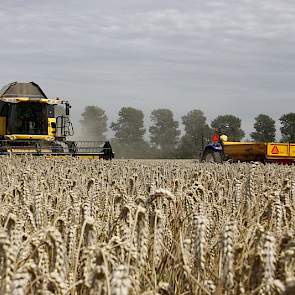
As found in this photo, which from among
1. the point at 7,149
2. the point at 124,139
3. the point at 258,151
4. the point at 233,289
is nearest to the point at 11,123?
the point at 7,149

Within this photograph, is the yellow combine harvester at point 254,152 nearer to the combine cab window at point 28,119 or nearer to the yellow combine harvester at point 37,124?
the yellow combine harvester at point 37,124

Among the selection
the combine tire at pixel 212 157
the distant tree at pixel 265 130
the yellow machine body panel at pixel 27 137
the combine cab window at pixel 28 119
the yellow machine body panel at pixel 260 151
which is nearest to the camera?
the yellow machine body panel at pixel 260 151

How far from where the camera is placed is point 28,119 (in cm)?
1994

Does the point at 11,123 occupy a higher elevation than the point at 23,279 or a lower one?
higher

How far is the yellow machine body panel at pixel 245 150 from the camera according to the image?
18.4 m

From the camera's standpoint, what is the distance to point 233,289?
210 centimetres

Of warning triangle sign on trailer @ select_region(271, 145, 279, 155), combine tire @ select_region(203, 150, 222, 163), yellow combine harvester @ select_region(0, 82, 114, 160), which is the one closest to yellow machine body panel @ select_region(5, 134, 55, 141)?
yellow combine harvester @ select_region(0, 82, 114, 160)

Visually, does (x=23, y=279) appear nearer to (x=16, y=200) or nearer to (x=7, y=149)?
(x=16, y=200)

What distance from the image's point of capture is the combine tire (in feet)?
67.8

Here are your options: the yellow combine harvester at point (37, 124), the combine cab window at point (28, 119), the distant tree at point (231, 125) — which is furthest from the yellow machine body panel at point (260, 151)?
Answer: the distant tree at point (231, 125)

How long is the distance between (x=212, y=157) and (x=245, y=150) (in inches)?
97.9

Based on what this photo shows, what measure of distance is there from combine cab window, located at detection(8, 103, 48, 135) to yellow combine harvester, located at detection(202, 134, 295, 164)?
5.68 meters

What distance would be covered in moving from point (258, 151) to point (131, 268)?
16786 millimetres

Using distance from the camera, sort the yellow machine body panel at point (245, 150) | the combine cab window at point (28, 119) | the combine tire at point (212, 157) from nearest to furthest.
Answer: the yellow machine body panel at point (245, 150) → the combine cab window at point (28, 119) → the combine tire at point (212, 157)
